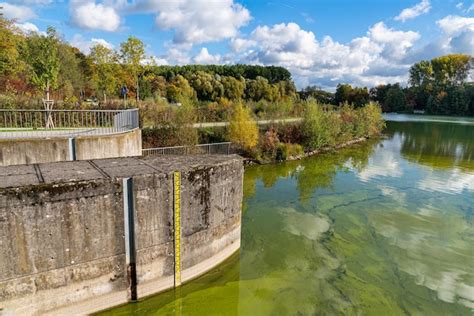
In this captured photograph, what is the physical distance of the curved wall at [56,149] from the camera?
8039 millimetres

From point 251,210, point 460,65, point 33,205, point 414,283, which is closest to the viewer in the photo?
point 33,205

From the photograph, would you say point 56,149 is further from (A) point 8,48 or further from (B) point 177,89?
(B) point 177,89

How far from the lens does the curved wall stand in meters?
8.04

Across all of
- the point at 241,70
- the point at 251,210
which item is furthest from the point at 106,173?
the point at 241,70

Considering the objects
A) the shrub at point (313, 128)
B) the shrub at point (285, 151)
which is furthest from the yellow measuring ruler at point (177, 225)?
the shrub at point (313, 128)

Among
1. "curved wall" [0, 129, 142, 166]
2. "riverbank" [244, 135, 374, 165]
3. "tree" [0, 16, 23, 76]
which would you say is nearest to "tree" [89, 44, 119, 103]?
"tree" [0, 16, 23, 76]

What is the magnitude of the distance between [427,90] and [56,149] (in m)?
103

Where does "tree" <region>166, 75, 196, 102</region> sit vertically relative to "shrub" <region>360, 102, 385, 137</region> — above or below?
above

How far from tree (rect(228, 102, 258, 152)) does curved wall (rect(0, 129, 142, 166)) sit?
1343 centimetres

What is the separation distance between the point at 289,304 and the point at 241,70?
88112 millimetres

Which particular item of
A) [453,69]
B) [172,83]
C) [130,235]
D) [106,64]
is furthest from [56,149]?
[453,69]

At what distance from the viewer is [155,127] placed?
20.9 metres

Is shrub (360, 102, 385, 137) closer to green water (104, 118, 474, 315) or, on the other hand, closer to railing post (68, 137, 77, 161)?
green water (104, 118, 474, 315)

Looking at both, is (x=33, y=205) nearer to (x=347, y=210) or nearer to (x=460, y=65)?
(x=347, y=210)
